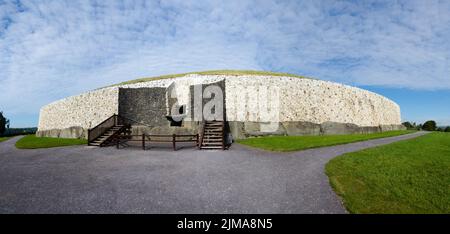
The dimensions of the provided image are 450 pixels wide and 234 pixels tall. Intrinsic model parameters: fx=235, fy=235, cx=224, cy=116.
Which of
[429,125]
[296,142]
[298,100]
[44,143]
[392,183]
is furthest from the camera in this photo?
[429,125]

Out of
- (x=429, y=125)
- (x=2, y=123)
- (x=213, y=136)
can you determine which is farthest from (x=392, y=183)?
(x=2, y=123)

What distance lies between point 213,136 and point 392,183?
39.1ft

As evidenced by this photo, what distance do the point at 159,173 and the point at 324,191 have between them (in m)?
5.57

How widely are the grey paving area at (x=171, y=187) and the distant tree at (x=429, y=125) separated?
197 ft

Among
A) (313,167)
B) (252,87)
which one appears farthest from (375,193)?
(252,87)

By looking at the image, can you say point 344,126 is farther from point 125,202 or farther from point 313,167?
point 125,202

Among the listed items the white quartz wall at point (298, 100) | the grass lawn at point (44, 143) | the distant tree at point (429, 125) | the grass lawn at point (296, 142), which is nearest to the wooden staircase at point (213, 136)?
the grass lawn at point (296, 142)

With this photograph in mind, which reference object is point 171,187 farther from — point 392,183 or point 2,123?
point 2,123

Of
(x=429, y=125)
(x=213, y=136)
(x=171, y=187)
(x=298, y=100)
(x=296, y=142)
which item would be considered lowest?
(x=171, y=187)

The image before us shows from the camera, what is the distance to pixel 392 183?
255 inches

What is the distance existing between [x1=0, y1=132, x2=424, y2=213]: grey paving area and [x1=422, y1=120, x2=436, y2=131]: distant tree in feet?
197

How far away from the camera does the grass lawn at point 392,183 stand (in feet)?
16.7

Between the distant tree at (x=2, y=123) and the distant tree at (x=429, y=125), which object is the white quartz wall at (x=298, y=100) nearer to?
the distant tree at (x=429, y=125)
